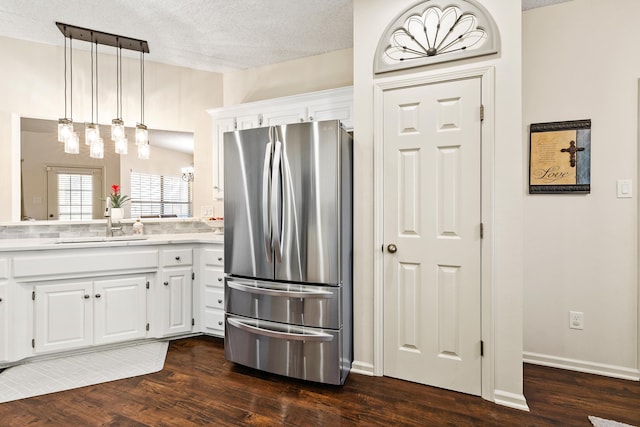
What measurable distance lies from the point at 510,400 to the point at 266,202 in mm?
1946

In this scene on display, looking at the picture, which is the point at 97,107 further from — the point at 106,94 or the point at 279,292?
the point at 279,292

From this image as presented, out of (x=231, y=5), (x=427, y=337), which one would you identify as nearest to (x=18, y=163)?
(x=231, y=5)

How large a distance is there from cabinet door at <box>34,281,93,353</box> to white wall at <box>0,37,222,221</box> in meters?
1.01

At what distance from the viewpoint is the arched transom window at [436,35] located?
1997 mm

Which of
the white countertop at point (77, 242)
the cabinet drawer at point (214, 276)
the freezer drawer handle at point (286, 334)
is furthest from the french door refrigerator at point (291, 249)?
the white countertop at point (77, 242)

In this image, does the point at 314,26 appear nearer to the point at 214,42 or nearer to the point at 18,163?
the point at 214,42

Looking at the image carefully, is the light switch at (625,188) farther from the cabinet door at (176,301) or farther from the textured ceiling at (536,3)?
the cabinet door at (176,301)

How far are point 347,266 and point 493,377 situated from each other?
43.7 inches

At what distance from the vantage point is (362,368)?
2301mm

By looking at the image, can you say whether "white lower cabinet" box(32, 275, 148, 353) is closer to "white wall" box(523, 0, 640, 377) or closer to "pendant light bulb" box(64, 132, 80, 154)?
"pendant light bulb" box(64, 132, 80, 154)

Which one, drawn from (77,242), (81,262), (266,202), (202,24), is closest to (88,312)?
(81,262)

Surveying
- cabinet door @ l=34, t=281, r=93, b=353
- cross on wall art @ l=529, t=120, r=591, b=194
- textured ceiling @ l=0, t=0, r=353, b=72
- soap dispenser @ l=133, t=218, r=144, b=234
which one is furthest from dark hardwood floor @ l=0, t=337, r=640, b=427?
textured ceiling @ l=0, t=0, r=353, b=72

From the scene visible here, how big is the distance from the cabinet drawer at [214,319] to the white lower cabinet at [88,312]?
50 centimetres

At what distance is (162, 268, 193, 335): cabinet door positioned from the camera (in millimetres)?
2805
